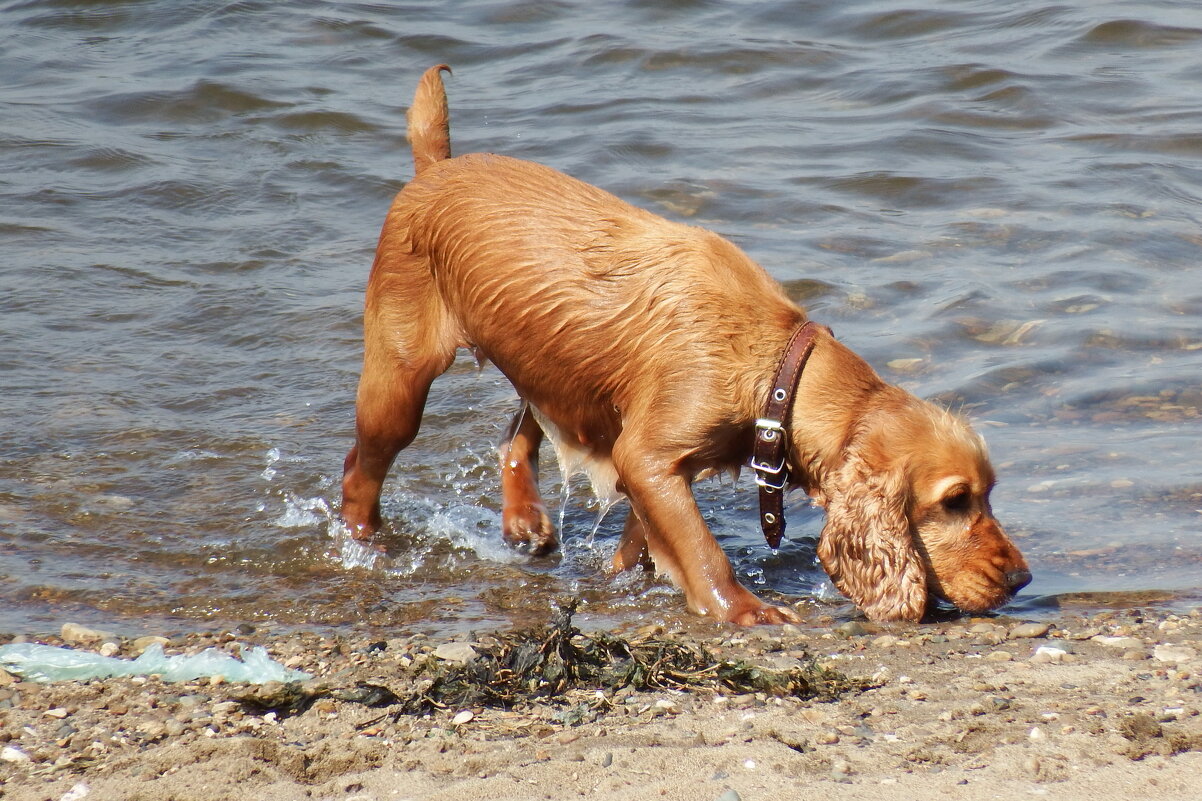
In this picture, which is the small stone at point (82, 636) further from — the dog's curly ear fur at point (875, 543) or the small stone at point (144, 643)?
the dog's curly ear fur at point (875, 543)

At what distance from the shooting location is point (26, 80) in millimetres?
12828

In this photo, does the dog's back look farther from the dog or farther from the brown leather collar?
the brown leather collar

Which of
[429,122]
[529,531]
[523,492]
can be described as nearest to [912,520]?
[529,531]

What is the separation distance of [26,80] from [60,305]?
533 centimetres

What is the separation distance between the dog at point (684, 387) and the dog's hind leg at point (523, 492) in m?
0.39

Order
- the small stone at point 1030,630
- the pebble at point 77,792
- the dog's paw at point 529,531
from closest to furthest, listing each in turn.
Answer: the pebble at point 77,792 → the small stone at point 1030,630 → the dog's paw at point 529,531

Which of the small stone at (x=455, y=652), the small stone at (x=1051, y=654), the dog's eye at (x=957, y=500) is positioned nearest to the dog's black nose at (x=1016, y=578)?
the dog's eye at (x=957, y=500)

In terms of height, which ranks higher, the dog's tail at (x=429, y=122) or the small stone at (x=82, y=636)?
the dog's tail at (x=429, y=122)

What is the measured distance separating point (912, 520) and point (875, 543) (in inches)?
6.7

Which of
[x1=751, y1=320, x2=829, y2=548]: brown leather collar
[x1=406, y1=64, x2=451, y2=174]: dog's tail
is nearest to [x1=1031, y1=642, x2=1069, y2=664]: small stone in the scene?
[x1=751, y1=320, x2=829, y2=548]: brown leather collar

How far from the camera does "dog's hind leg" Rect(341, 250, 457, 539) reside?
5508mm

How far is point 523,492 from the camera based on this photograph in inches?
233

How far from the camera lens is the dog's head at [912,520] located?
15.0 ft

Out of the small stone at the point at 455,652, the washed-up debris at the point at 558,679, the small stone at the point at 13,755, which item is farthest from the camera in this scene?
the small stone at the point at 455,652
